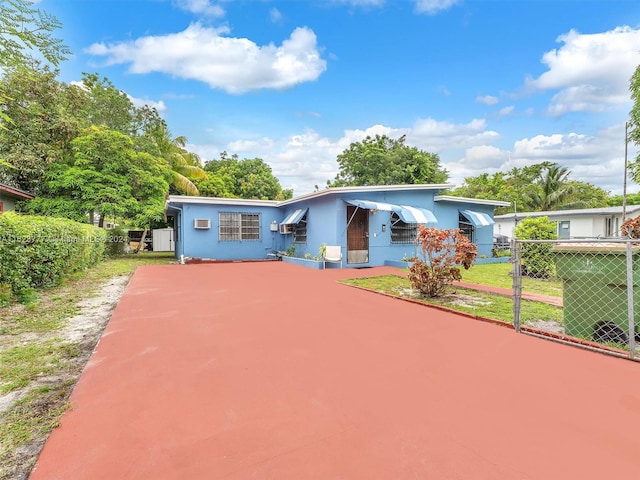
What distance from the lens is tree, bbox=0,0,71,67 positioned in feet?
10.4

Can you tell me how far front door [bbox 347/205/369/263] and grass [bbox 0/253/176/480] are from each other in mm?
9462

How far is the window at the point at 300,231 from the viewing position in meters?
15.4

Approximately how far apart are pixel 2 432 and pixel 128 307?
14.5ft

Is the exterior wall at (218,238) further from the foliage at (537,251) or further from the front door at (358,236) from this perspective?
the foliage at (537,251)

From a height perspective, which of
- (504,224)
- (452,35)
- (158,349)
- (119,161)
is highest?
(452,35)

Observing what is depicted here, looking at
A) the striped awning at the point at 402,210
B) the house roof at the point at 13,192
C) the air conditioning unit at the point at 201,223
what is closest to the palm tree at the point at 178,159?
the air conditioning unit at the point at 201,223

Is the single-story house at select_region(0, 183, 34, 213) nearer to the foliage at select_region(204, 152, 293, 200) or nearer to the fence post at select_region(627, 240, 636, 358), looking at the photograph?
the foliage at select_region(204, 152, 293, 200)

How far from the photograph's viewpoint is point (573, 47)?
12.6 metres

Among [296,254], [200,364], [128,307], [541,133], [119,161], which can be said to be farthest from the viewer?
[541,133]

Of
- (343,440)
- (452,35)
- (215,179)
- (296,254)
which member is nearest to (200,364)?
(343,440)

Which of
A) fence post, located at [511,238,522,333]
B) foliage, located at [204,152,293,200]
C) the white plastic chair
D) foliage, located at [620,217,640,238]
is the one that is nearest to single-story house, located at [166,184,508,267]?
the white plastic chair

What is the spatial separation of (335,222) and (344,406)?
10.4 meters

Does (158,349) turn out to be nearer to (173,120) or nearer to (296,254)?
(296,254)

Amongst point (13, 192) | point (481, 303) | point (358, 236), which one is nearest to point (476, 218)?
point (358, 236)
